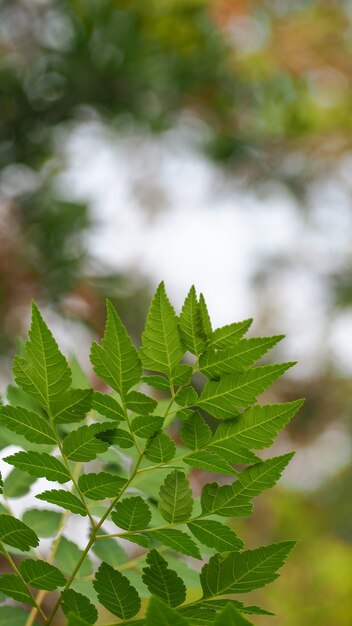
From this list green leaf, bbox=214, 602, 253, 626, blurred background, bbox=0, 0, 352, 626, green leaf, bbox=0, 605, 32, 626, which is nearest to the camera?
green leaf, bbox=214, 602, 253, 626

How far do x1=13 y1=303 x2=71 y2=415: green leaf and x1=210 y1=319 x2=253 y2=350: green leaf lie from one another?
0.04 metres

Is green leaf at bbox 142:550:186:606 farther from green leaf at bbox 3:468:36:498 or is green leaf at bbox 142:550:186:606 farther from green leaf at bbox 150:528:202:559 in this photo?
green leaf at bbox 3:468:36:498

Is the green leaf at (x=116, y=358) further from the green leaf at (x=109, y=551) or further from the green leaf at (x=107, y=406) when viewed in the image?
the green leaf at (x=109, y=551)

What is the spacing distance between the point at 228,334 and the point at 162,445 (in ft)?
0.12

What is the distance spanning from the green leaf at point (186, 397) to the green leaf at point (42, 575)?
2.3 inches

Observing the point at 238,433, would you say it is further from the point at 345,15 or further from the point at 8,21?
the point at 345,15

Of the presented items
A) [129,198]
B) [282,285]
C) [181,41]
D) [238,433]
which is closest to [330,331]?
[282,285]

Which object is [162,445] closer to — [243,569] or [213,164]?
[243,569]

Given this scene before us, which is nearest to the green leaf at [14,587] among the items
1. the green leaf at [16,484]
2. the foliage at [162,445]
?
the foliage at [162,445]

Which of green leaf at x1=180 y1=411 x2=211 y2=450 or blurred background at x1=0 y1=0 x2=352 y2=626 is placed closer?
green leaf at x1=180 y1=411 x2=211 y2=450

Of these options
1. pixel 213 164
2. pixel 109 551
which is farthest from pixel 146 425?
pixel 213 164

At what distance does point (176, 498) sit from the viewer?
0.23 m

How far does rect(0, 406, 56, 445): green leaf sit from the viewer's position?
0.21 m

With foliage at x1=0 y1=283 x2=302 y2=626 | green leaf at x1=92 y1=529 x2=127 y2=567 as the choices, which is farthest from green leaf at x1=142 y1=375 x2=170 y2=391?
green leaf at x1=92 y1=529 x2=127 y2=567
